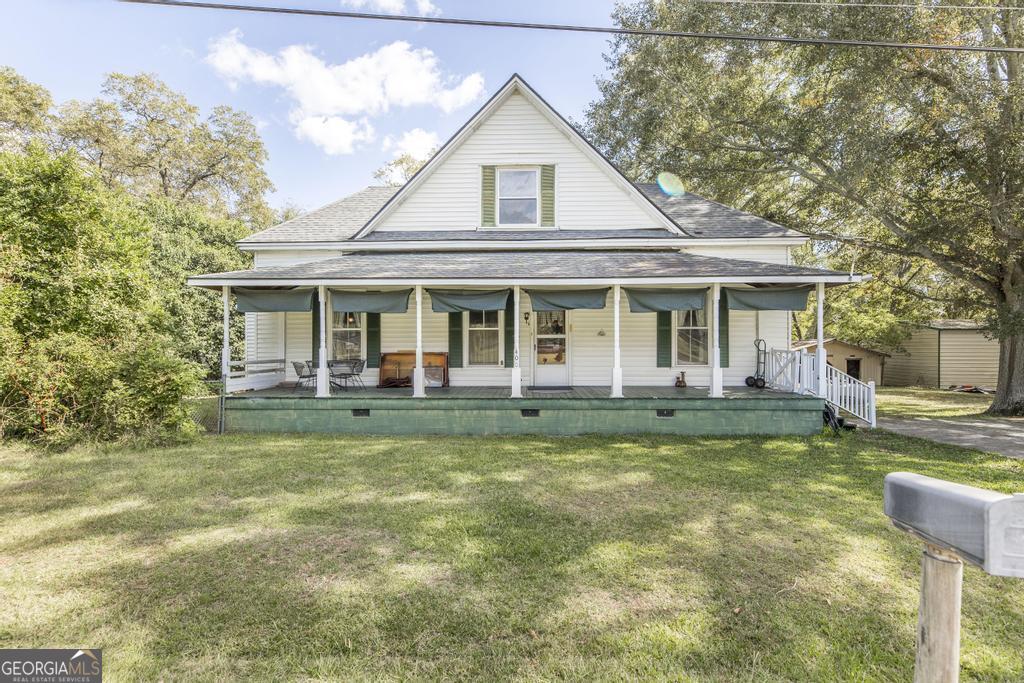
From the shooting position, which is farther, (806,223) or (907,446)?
(806,223)

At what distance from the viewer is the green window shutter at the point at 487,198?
11711 mm

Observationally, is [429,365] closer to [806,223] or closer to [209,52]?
[209,52]

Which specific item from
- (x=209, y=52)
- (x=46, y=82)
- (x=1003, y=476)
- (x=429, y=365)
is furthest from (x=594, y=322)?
(x=46, y=82)

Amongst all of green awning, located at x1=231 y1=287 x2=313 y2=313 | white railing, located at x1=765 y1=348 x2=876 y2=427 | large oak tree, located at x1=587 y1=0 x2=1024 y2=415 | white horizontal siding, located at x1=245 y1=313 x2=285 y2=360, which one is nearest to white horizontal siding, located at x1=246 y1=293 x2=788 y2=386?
white railing, located at x1=765 y1=348 x2=876 y2=427

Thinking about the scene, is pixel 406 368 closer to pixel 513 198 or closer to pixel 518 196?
pixel 513 198

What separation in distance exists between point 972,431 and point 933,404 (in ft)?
20.0

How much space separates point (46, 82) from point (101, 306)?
64.0 ft

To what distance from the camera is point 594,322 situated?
36.5 ft

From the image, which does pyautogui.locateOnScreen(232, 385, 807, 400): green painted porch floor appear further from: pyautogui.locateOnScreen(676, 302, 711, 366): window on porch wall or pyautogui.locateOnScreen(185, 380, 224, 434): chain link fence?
pyautogui.locateOnScreen(676, 302, 711, 366): window on porch wall

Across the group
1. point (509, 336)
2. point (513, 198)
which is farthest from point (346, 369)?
point (513, 198)

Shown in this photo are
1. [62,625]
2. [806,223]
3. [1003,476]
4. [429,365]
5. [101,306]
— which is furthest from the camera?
[806,223]

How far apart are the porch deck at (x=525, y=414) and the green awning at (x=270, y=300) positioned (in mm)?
1852

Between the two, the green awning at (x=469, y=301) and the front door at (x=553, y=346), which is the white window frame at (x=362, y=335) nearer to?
the green awning at (x=469, y=301)

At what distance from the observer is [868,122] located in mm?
10531
